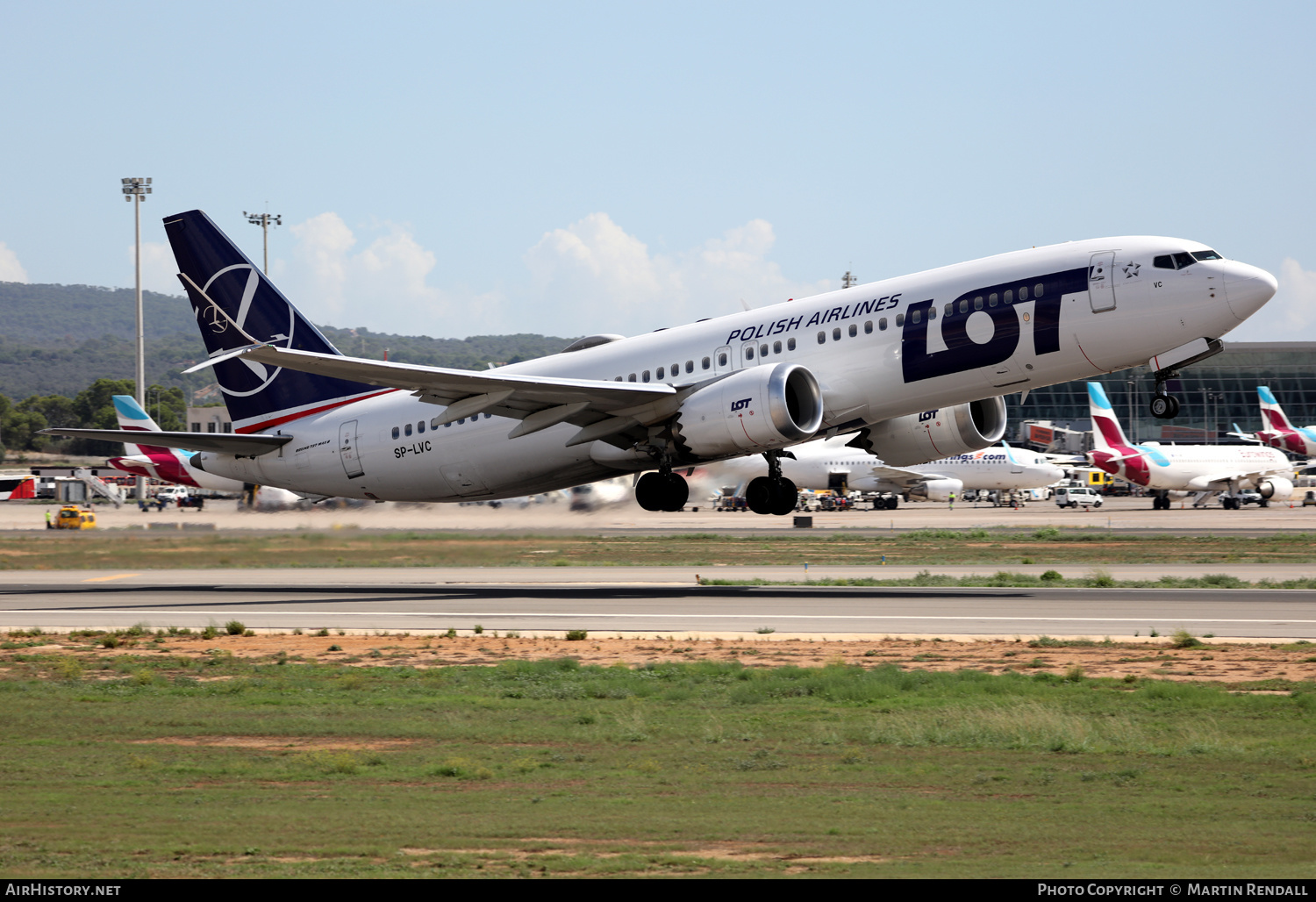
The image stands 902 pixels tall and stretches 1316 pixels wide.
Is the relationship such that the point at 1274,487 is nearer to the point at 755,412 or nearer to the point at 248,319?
the point at 755,412

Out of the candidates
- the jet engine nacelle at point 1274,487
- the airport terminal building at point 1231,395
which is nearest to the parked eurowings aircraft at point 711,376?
the jet engine nacelle at point 1274,487

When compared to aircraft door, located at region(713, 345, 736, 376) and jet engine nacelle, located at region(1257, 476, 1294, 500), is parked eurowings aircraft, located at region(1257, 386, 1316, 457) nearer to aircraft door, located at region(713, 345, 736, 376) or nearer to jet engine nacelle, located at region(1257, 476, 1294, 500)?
jet engine nacelle, located at region(1257, 476, 1294, 500)

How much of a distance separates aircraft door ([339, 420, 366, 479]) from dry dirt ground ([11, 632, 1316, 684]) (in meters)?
9.81

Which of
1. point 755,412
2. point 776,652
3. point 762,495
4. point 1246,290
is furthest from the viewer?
point 762,495

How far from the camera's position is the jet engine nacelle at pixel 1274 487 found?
319ft

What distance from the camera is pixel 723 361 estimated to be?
98.4ft

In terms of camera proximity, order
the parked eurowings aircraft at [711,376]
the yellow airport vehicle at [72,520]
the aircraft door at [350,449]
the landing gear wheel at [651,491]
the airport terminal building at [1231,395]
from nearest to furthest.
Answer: the parked eurowings aircraft at [711,376]
the landing gear wheel at [651,491]
the aircraft door at [350,449]
the yellow airport vehicle at [72,520]
the airport terminal building at [1231,395]

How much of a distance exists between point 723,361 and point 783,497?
14.6 ft

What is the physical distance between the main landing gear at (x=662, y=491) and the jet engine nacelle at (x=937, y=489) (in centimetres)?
7842

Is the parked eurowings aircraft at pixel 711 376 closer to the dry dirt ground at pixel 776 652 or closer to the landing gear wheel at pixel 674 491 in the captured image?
the landing gear wheel at pixel 674 491

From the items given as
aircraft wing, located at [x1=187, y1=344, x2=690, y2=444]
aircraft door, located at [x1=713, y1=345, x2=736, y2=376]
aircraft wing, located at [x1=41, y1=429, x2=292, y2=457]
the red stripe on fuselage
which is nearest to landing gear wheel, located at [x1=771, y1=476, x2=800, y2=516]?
aircraft door, located at [x1=713, y1=345, x2=736, y2=376]

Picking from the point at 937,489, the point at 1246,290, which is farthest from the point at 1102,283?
the point at 937,489

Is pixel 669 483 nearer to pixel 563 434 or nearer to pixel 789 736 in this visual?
pixel 563 434

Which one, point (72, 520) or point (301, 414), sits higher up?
point (301, 414)
